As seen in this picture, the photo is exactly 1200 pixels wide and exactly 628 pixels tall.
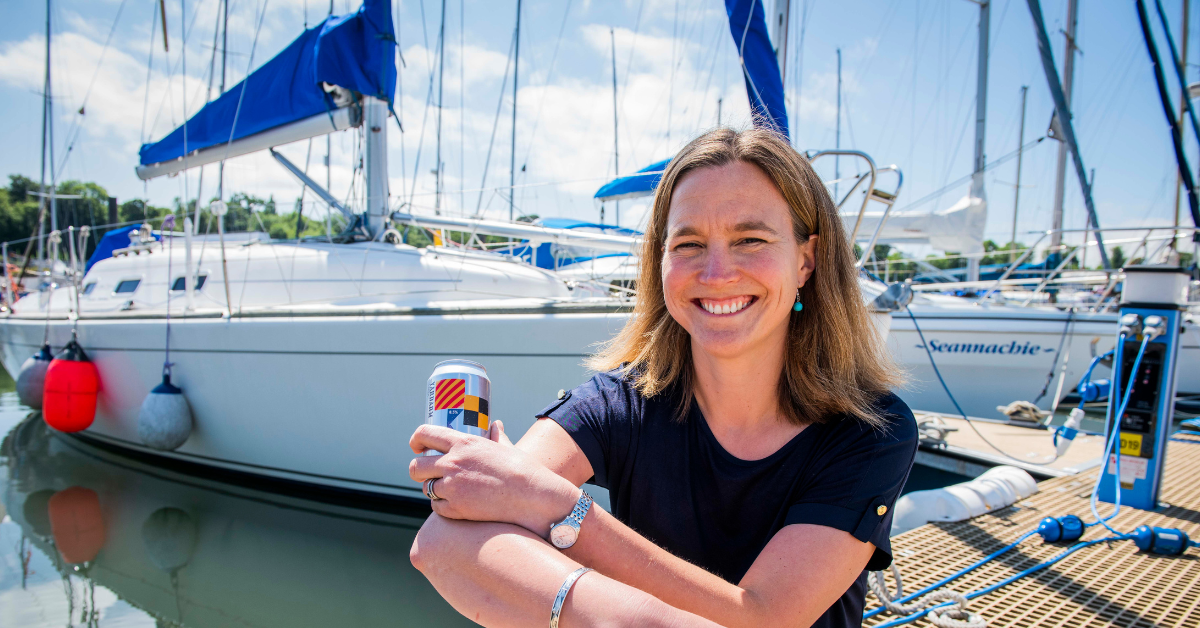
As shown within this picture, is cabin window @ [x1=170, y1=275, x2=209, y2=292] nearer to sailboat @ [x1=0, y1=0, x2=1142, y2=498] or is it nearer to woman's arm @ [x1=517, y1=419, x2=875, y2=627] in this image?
sailboat @ [x1=0, y1=0, x2=1142, y2=498]

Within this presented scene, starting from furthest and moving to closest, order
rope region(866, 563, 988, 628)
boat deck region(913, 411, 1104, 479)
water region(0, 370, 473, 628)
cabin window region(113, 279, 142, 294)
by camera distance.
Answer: cabin window region(113, 279, 142, 294)
boat deck region(913, 411, 1104, 479)
water region(0, 370, 473, 628)
rope region(866, 563, 988, 628)

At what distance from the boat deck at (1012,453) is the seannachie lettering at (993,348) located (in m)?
3.10

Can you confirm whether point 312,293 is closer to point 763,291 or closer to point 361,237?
point 361,237

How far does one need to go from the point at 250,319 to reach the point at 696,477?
17.1ft

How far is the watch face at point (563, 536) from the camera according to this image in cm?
100

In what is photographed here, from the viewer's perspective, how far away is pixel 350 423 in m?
5.00

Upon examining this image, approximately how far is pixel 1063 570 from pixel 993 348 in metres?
7.86

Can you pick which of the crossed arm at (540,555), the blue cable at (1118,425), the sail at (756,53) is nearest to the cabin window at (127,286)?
the sail at (756,53)

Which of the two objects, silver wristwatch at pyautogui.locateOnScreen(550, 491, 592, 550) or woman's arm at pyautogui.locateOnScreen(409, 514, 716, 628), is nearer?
woman's arm at pyautogui.locateOnScreen(409, 514, 716, 628)

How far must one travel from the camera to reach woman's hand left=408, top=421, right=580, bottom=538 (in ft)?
3.33

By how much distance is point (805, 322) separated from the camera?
143cm

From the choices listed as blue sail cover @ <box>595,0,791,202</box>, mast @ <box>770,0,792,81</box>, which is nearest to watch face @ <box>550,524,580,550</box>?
blue sail cover @ <box>595,0,791,202</box>

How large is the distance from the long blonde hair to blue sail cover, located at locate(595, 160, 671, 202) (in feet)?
11.7

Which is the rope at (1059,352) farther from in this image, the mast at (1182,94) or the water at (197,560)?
the water at (197,560)
